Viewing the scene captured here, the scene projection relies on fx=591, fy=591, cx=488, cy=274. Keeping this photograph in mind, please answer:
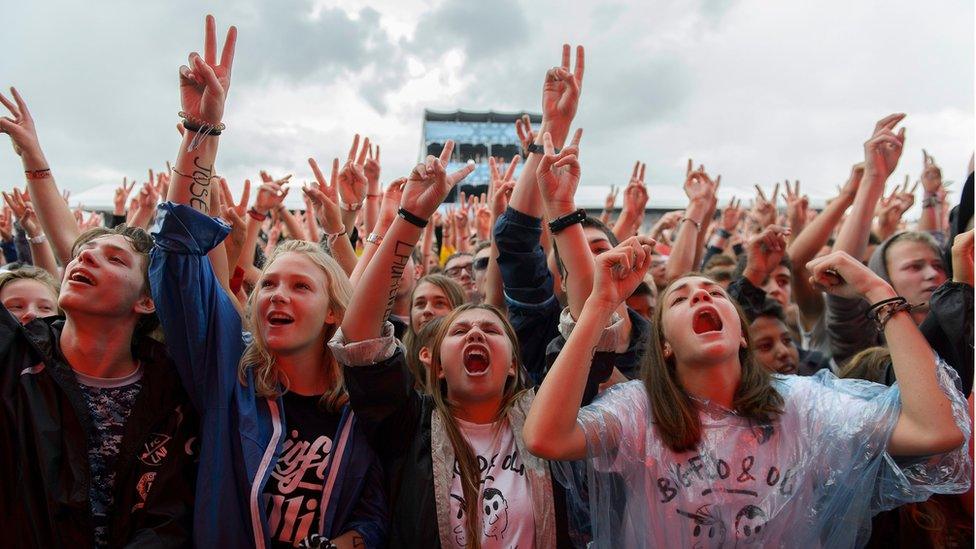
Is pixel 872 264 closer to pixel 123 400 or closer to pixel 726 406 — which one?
pixel 726 406

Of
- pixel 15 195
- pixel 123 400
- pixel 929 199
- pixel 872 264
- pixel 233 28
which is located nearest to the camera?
pixel 123 400

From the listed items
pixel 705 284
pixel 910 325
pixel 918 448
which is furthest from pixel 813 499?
pixel 705 284

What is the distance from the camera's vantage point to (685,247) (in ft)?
11.8

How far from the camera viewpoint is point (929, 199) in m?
4.63

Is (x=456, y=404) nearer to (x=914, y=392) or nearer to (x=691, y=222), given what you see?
(x=914, y=392)

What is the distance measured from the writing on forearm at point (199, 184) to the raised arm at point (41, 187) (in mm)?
1011

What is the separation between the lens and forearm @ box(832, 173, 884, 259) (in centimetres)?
312

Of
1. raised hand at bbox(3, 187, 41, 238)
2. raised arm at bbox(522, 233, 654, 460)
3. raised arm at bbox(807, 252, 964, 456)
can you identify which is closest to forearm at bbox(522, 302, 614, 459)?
raised arm at bbox(522, 233, 654, 460)

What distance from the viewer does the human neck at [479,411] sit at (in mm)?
2246

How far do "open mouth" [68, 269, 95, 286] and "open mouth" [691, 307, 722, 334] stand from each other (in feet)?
7.05

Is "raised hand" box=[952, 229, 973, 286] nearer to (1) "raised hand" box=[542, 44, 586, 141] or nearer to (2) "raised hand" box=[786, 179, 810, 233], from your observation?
(1) "raised hand" box=[542, 44, 586, 141]

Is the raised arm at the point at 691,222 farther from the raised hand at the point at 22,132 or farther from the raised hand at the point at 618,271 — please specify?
the raised hand at the point at 22,132

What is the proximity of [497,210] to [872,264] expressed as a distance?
2044 millimetres

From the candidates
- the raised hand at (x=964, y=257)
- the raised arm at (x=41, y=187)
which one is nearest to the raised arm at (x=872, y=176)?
the raised hand at (x=964, y=257)
